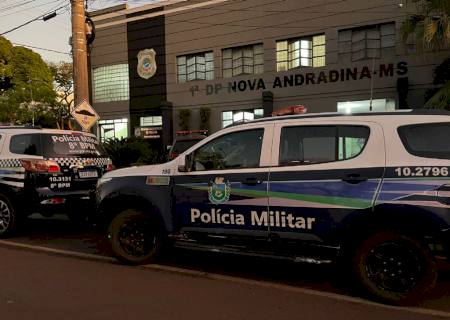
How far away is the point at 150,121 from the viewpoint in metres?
24.8

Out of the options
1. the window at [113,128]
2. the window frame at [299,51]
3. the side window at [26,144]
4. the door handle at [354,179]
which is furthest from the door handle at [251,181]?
the window at [113,128]

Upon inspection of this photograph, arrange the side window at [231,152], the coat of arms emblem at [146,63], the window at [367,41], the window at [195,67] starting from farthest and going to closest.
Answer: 1. the coat of arms emblem at [146,63]
2. the window at [195,67]
3. the window at [367,41]
4. the side window at [231,152]

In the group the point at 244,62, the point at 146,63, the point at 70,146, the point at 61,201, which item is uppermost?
the point at 146,63

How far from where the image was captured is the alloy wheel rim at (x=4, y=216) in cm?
841

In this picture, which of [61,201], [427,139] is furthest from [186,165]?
[61,201]

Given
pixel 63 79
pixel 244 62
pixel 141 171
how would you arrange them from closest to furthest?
pixel 141 171
pixel 244 62
pixel 63 79

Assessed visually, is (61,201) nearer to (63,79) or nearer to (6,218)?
(6,218)

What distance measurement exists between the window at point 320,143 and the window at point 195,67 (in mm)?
18040

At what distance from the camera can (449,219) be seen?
4570 millimetres

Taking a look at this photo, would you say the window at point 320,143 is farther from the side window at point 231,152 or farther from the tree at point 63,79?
the tree at point 63,79

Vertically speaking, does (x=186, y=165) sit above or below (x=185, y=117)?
below

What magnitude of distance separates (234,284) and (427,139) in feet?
8.34

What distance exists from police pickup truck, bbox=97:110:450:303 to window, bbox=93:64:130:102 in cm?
2035

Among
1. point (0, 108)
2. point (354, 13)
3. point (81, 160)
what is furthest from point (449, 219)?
point (0, 108)
